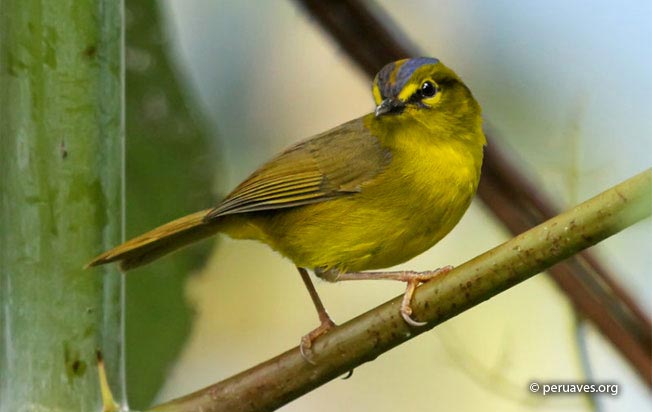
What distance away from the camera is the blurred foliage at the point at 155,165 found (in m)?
2.17

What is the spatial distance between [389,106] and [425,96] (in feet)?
0.57

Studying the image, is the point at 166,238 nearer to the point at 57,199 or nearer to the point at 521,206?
the point at 57,199

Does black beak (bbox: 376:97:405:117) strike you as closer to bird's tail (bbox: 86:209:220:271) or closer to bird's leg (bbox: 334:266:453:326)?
bird's leg (bbox: 334:266:453:326)

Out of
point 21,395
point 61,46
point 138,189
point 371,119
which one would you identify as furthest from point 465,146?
point 21,395

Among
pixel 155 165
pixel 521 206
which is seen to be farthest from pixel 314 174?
pixel 521 206

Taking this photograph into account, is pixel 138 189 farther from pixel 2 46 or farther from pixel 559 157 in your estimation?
pixel 559 157

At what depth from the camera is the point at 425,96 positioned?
252 cm

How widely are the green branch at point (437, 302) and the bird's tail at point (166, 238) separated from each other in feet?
1.77

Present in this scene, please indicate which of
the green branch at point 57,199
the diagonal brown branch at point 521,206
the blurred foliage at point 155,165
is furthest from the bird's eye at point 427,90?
the green branch at point 57,199

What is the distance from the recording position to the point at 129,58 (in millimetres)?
2273

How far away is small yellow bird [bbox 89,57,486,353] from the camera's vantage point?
2.39 m

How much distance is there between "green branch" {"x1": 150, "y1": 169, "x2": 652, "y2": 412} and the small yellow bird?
542 mm

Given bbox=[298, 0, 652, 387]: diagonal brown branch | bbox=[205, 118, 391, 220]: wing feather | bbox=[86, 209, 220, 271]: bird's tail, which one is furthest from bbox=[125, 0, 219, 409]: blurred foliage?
bbox=[298, 0, 652, 387]: diagonal brown branch

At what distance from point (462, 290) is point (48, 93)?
0.77 meters
